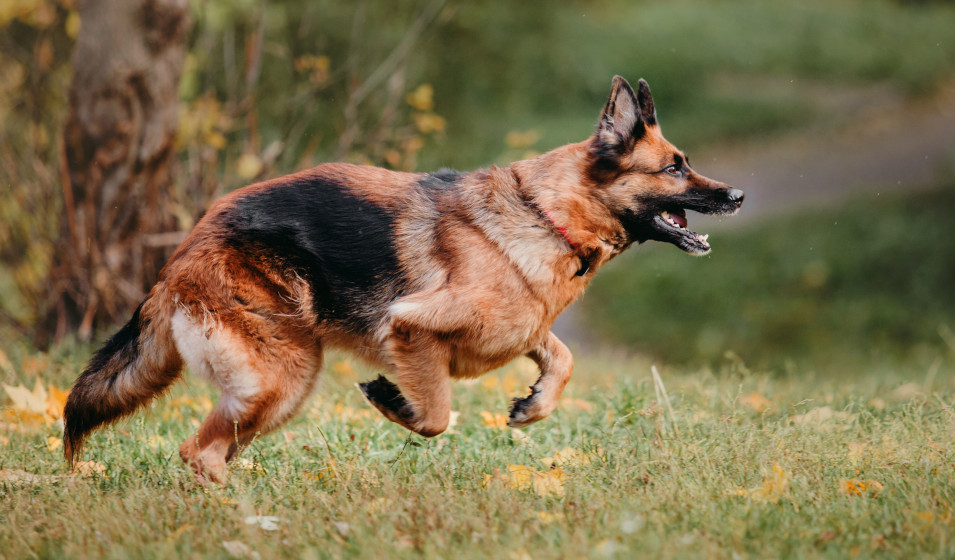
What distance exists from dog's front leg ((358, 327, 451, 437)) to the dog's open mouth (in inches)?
48.1

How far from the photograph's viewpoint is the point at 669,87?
18922 millimetres

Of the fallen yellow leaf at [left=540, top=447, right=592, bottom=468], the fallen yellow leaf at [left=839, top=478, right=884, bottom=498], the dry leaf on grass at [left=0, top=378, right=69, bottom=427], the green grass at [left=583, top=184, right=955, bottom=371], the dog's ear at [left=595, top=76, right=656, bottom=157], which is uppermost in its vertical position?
the dog's ear at [left=595, top=76, right=656, bottom=157]

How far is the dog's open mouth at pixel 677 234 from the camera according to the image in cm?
432

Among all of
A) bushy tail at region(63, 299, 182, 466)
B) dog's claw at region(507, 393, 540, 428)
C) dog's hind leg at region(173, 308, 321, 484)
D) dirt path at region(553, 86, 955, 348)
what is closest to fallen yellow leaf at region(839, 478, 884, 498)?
dog's claw at region(507, 393, 540, 428)

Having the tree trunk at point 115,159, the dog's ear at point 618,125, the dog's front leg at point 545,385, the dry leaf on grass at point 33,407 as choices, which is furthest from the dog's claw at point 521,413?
the tree trunk at point 115,159

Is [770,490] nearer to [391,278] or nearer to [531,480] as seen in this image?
[531,480]

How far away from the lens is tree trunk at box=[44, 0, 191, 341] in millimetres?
6211

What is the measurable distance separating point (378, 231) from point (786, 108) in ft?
49.7

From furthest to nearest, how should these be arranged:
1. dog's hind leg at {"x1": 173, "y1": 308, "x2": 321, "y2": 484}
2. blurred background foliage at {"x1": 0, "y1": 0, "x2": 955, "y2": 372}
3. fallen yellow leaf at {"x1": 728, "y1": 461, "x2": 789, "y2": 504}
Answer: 1. blurred background foliage at {"x1": 0, "y1": 0, "x2": 955, "y2": 372}
2. dog's hind leg at {"x1": 173, "y1": 308, "x2": 321, "y2": 484}
3. fallen yellow leaf at {"x1": 728, "y1": 461, "x2": 789, "y2": 504}

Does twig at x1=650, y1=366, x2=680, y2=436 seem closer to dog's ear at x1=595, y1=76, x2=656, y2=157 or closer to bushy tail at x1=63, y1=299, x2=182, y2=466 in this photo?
dog's ear at x1=595, y1=76, x2=656, y2=157

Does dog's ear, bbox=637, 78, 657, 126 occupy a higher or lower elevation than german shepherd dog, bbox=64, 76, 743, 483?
higher

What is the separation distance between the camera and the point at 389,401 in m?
4.15

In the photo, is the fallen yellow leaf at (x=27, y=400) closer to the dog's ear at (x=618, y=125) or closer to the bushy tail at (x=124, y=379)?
the bushy tail at (x=124, y=379)

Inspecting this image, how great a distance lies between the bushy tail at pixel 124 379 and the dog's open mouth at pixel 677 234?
7.81ft
